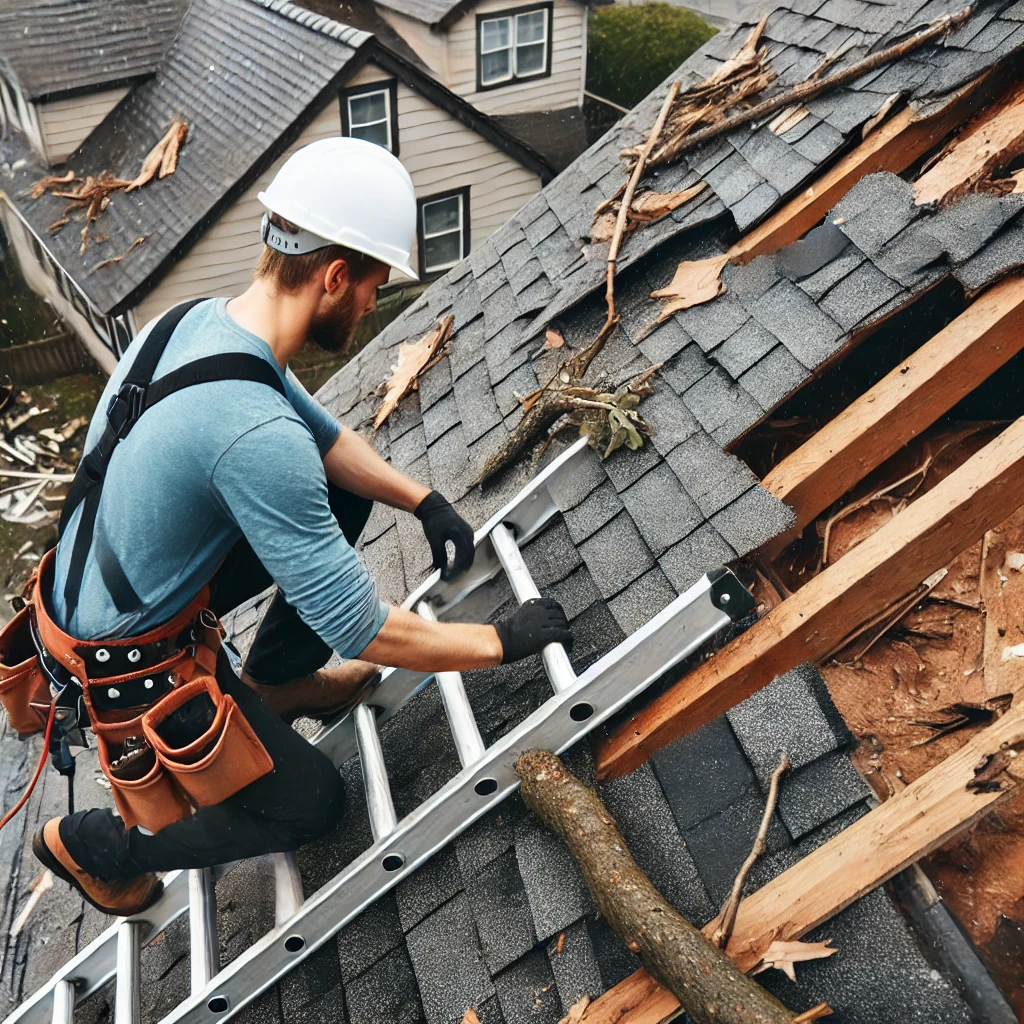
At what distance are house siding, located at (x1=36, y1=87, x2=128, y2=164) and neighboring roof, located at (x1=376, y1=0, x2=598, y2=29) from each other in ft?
14.8

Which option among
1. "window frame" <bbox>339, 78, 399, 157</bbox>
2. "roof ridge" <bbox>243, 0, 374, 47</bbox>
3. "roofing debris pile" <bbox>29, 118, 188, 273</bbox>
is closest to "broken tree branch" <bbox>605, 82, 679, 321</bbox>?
"roof ridge" <bbox>243, 0, 374, 47</bbox>

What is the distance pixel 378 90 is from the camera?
42.5 ft

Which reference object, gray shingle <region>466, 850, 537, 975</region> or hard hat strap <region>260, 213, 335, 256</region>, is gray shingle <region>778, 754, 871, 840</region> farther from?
hard hat strap <region>260, 213, 335, 256</region>

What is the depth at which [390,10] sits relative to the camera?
48.0 feet

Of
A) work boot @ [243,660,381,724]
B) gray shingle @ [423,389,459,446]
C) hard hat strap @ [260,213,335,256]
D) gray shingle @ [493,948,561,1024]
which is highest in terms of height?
hard hat strap @ [260,213,335,256]

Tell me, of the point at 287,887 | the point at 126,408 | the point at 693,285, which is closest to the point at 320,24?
the point at 693,285

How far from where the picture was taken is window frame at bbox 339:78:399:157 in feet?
42.2

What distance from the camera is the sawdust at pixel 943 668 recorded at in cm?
231

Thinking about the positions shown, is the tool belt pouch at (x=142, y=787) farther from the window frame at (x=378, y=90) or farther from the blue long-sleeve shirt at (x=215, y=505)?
the window frame at (x=378, y=90)

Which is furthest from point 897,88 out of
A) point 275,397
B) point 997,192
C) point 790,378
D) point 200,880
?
point 200,880

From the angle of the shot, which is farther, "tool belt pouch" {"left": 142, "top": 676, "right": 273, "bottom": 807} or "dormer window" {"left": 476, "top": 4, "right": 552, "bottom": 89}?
"dormer window" {"left": 476, "top": 4, "right": 552, "bottom": 89}

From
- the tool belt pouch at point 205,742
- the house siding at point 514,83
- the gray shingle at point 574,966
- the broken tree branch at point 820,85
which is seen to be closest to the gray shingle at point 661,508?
the gray shingle at point 574,966

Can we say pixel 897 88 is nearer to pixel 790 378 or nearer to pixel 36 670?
pixel 790 378

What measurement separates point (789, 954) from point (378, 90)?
13.2 metres
